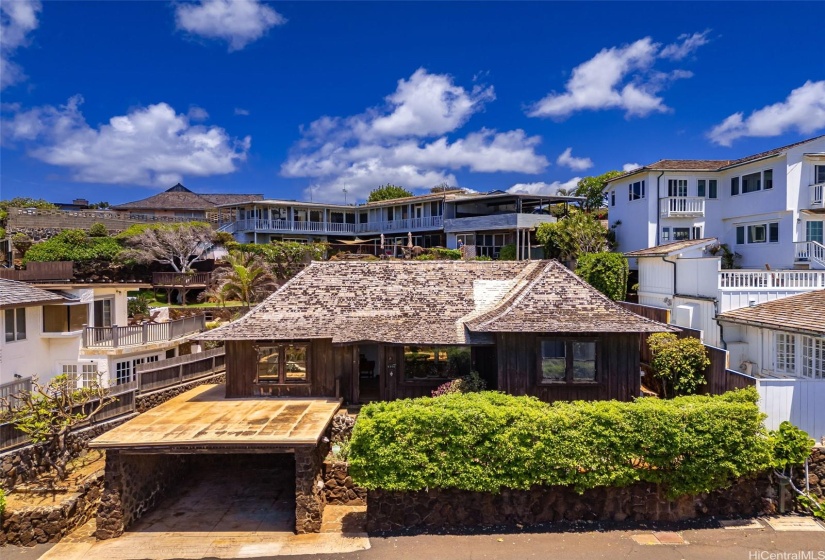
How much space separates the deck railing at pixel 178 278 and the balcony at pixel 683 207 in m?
32.2

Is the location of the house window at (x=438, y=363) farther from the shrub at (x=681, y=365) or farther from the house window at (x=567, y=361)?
the shrub at (x=681, y=365)

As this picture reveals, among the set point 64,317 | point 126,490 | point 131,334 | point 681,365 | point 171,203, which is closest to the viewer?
point 126,490

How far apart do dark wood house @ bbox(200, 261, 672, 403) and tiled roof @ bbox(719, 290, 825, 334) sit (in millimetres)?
3774

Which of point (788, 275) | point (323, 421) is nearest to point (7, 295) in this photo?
point (323, 421)

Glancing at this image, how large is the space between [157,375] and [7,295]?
5.96 m

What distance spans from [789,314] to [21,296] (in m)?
27.6

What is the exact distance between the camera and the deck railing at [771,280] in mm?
19312

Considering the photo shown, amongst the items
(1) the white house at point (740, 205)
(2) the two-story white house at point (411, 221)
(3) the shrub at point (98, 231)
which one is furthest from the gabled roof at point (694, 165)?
(3) the shrub at point (98, 231)

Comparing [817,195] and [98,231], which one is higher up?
[817,195]

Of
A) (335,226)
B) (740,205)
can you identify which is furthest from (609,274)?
(335,226)

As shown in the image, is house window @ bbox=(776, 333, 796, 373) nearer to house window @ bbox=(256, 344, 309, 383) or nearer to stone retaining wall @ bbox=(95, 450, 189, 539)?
house window @ bbox=(256, 344, 309, 383)

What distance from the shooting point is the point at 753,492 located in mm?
13359

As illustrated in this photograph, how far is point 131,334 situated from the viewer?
2302 cm

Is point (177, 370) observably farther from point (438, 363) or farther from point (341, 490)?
point (438, 363)
